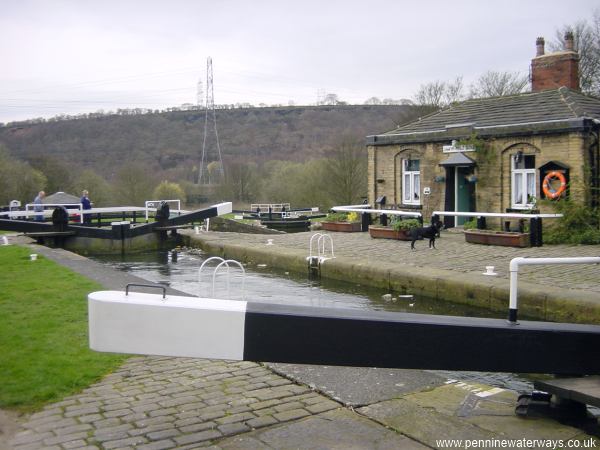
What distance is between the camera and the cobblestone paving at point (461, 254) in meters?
10.2

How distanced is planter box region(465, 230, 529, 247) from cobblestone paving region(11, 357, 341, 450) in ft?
34.0

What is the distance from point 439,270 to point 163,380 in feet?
23.4

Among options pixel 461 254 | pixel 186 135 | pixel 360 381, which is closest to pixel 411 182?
pixel 461 254

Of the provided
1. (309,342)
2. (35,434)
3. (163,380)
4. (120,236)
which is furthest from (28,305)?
(120,236)

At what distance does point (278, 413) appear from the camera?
4.14 m

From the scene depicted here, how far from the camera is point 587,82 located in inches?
1417

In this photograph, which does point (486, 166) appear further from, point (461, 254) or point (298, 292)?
point (298, 292)

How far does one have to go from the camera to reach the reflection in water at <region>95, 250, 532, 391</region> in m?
9.15

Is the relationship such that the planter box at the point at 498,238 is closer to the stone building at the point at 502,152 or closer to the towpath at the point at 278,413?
the stone building at the point at 502,152

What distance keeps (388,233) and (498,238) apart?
332 centimetres

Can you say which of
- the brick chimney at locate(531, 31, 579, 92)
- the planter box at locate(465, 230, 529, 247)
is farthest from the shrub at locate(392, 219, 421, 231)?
the brick chimney at locate(531, 31, 579, 92)

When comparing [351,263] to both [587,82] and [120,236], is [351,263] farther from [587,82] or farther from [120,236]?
[587,82]

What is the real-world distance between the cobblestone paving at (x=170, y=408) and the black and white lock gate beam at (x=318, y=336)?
663 millimetres

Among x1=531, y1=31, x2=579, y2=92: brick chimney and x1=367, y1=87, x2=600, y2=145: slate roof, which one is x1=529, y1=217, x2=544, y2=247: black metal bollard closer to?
x1=367, y1=87, x2=600, y2=145: slate roof
